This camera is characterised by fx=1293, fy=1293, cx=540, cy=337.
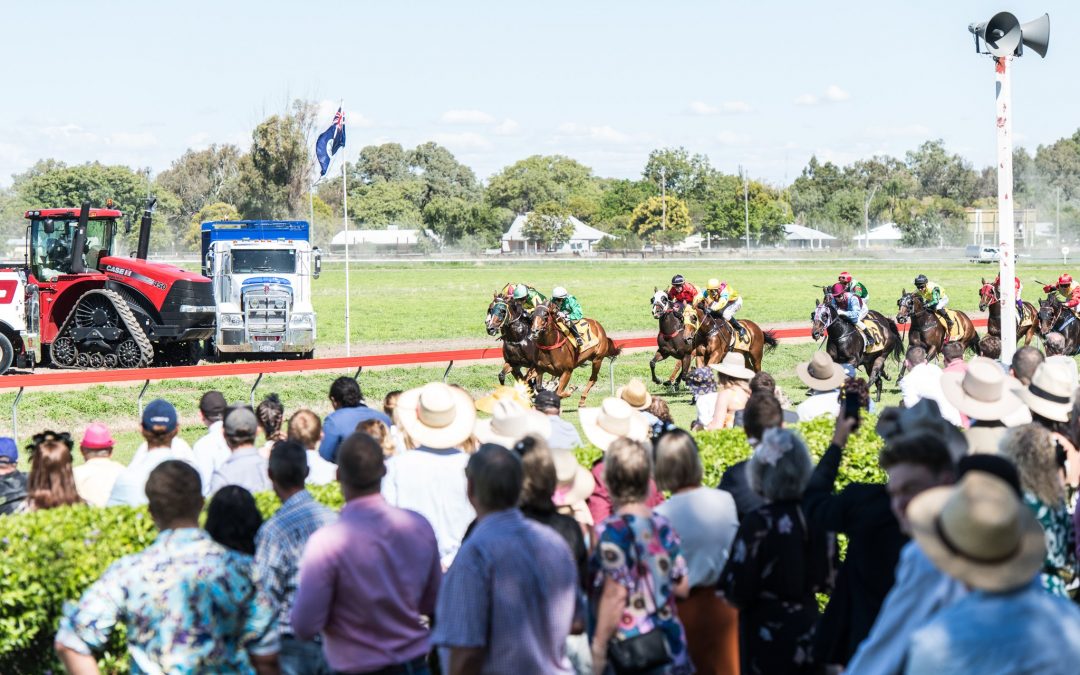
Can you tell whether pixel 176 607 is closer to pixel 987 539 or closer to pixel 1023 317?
pixel 987 539

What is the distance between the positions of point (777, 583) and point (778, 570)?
5 centimetres

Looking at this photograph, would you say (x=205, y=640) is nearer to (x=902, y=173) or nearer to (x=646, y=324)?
(x=646, y=324)

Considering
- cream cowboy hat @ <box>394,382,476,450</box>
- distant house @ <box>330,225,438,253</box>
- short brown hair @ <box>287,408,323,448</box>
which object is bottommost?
short brown hair @ <box>287,408,323,448</box>

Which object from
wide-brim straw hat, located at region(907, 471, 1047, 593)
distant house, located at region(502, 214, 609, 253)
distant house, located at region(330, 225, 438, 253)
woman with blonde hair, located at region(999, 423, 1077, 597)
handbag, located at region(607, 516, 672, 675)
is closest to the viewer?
wide-brim straw hat, located at region(907, 471, 1047, 593)

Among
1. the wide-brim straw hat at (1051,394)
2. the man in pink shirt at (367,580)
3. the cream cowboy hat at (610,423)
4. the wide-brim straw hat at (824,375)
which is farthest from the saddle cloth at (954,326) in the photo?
the man in pink shirt at (367,580)

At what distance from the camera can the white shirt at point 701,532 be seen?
491cm

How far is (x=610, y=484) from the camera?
4.62m

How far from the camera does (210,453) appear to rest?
7.45 m

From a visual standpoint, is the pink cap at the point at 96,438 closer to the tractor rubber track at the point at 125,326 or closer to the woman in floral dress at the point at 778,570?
the woman in floral dress at the point at 778,570

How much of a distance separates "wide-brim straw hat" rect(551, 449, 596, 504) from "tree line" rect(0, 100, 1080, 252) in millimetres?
81605

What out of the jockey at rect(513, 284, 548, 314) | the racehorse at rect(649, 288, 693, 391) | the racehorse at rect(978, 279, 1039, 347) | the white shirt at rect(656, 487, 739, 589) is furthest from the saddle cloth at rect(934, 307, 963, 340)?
the white shirt at rect(656, 487, 739, 589)

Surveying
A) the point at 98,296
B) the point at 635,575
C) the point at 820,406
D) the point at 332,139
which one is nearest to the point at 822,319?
the point at 332,139

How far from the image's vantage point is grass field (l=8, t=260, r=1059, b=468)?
16.4m

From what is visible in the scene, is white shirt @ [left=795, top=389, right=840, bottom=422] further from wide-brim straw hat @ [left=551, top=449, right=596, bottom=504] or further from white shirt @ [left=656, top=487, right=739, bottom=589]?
white shirt @ [left=656, top=487, right=739, bottom=589]
